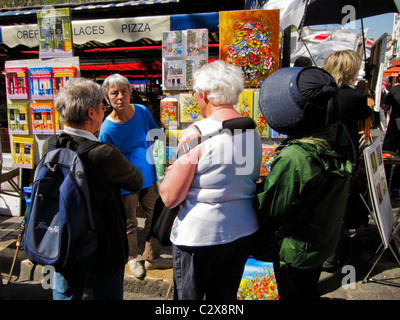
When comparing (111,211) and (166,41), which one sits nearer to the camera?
(111,211)

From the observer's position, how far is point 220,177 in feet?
4.50

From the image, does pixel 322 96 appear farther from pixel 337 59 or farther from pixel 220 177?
pixel 337 59

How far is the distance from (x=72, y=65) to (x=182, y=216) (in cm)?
231

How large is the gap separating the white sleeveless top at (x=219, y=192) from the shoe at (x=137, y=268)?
57.1 inches

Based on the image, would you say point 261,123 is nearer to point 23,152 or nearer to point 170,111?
point 170,111

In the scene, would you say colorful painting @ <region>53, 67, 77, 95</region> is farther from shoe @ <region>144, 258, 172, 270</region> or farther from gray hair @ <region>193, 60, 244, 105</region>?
gray hair @ <region>193, 60, 244, 105</region>

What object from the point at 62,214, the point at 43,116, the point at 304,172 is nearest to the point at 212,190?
the point at 304,172

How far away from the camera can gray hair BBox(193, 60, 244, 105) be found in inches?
54.7

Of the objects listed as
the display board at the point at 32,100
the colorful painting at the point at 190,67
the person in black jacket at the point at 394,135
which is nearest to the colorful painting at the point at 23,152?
the display board at the point at 32,100

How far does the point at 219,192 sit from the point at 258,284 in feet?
4.46

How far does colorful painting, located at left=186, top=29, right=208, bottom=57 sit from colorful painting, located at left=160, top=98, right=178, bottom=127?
1.48ft

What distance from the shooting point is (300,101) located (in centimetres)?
128

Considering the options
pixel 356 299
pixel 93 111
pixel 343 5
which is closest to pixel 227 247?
pixel 93 111

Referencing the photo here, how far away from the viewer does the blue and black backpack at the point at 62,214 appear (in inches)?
53.9
